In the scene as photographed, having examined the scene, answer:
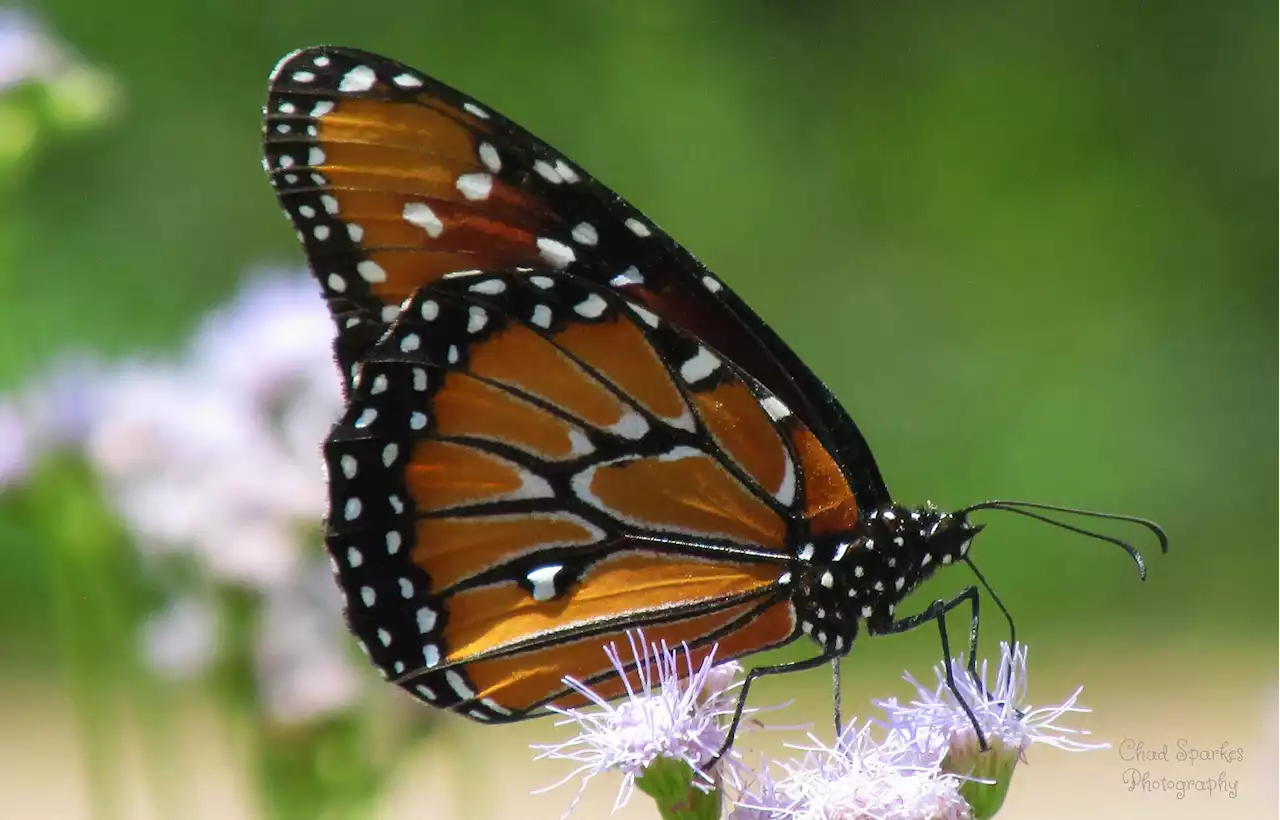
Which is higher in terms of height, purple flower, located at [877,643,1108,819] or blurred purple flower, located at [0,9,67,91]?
blurred purple flower, located at [0,9,67,91]

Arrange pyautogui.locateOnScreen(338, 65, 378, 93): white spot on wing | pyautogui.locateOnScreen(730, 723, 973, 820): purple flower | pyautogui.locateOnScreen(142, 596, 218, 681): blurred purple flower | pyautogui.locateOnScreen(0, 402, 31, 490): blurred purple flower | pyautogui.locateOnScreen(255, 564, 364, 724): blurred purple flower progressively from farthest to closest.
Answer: pyautogui.locateOnScreen(142, 596, 218, 681): blurred purple flower → pyautogui.locateOnScreen(0, 402, 31, 490): blurred purple flower → pyautogui.locateOnScreen(255, 564, 364, 724): blurred purple flower → pyautogui.locateOnScreen(338, 65, 378, 93): white spot on wing → pyautogui.locateOnScreen(730, 723, 973, 820): purple flower

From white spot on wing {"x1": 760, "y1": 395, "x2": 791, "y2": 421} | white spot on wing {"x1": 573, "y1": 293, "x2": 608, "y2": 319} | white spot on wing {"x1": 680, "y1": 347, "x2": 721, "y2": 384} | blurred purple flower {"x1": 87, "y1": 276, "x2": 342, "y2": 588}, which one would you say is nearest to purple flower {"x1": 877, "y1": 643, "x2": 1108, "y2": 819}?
white spot on wing {"x1": 760, "y1": 395, "x2": 791, "y2": 421}

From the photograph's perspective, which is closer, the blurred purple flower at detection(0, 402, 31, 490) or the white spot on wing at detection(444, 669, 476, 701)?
the white spot on wing at detection(444, 669, 476, 701)

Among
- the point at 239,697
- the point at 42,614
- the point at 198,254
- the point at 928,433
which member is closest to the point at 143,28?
the point at 198,254

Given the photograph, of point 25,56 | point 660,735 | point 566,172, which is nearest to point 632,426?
point 566,172

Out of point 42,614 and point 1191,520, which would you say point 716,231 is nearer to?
point 1191,520

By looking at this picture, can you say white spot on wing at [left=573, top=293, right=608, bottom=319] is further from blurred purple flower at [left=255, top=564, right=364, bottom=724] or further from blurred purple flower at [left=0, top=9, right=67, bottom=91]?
blurred purple flower at [left=0, top=9, right=67, bottom=91]

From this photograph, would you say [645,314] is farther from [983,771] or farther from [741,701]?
[983,771]
